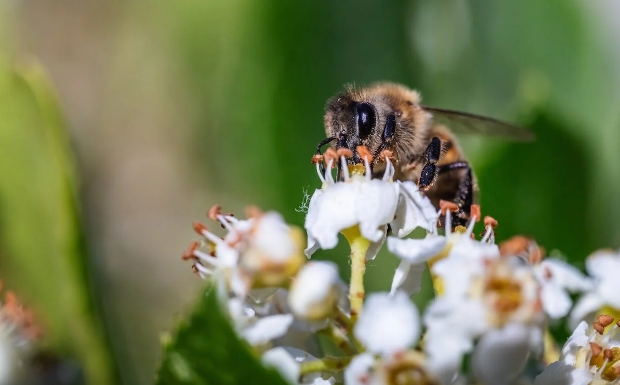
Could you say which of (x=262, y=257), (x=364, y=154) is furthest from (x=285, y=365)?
(x=364, y=154)

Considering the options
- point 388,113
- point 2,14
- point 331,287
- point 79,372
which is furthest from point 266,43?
point 2,14

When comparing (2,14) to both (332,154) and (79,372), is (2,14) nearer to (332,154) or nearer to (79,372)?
(79,372)

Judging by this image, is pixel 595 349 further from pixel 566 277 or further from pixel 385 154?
pixel 385 154

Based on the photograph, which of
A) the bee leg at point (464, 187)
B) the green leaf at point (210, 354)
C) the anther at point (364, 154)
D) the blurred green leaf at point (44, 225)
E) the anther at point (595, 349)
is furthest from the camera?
the bee leg at point (464, 187)

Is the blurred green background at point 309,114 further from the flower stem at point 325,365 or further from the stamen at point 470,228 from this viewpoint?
the stamen at point 470,228

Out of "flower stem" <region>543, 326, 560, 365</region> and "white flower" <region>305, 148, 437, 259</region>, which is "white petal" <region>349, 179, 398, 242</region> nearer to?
"white flower" <region>305, 148, 437, 259</region>

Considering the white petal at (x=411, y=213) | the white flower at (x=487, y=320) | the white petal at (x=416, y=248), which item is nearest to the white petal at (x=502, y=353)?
the white flower at (x=487, y=320)

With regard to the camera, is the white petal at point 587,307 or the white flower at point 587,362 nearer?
the white flower at point 587,362
